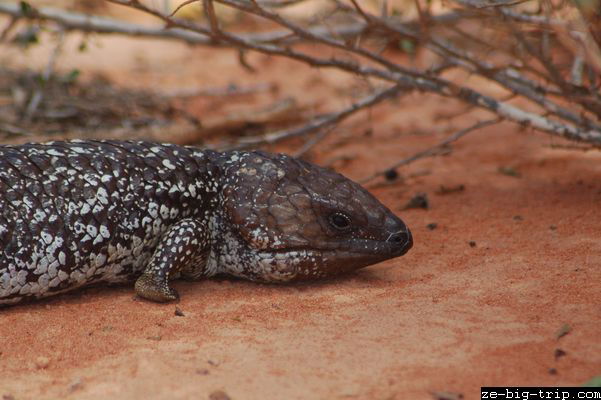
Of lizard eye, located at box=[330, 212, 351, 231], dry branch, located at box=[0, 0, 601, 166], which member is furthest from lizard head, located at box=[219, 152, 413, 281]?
dry branch, located at box=[0, 0, 601, 166]

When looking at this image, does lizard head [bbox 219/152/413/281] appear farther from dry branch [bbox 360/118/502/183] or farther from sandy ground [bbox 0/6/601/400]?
dry branch [bbox 360/118/502/183]

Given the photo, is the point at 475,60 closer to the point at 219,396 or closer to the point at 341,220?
the point at 341,220

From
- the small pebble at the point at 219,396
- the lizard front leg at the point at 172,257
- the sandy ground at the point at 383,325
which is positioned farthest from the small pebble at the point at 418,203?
the small pebble at the point at 219,396

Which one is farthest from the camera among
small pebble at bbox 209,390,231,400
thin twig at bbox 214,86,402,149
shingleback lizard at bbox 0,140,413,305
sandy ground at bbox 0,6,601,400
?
thin twig at bbox 214,86,402,149

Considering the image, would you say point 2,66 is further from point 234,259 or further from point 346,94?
point 234,259

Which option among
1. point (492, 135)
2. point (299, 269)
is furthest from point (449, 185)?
point (299, 269)

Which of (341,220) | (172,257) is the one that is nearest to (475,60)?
(341,220)

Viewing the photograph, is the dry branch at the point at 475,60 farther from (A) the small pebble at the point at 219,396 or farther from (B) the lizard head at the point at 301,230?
(A) the small pebble at the point at 219,396
